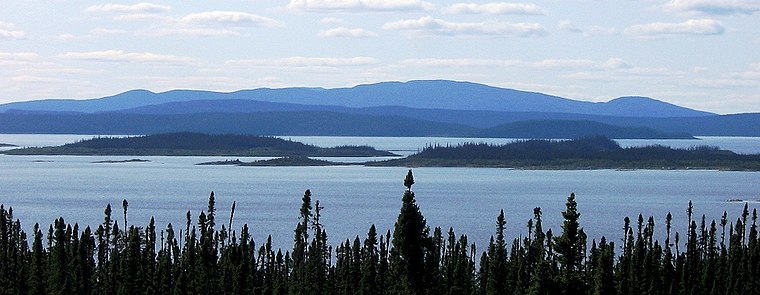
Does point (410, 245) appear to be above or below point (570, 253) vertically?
below

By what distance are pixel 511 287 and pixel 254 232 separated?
2631 inches

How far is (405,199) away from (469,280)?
41726mm

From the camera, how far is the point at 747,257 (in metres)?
97.9

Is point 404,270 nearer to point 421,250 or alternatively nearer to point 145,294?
point 421,250

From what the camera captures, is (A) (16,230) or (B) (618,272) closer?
(B) (618,272)

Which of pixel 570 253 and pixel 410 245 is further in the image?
pixel 410 245

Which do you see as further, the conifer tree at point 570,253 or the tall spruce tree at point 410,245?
the tall spruce tree at point 410,245

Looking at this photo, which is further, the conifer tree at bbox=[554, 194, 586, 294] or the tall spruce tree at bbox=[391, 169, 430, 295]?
the tall spruce tree at bbox=[391, 169, 430, 295]

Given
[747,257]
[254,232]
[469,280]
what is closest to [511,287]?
[469,280]

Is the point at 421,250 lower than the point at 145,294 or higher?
higher

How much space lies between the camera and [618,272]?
278 feet

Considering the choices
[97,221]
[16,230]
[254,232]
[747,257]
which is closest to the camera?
[747,257]

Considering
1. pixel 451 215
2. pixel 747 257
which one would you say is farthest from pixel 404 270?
pixel 451 215

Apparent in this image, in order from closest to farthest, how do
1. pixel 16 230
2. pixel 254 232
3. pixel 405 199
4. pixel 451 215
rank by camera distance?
pixel 405 199
pixel 16 230
pixel 254 232
pixel 451 215
